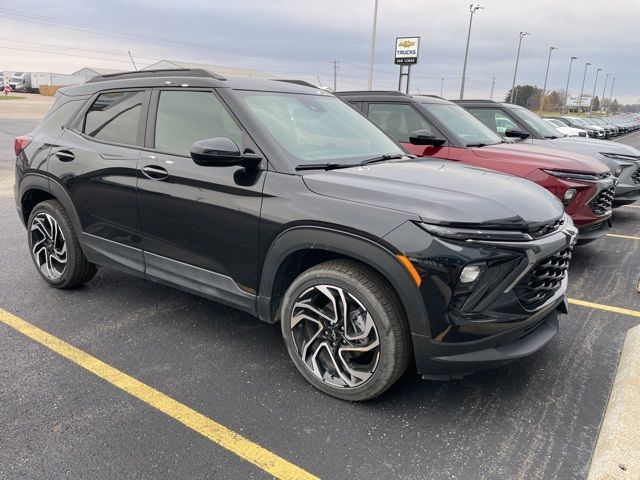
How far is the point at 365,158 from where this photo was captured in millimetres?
3467

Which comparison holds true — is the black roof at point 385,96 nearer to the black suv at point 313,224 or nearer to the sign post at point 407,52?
the black suv at point 313,224

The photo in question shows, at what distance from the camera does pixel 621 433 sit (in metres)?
2.46

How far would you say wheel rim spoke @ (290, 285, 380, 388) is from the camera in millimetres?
2709

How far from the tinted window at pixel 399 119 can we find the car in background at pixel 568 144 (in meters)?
1.94

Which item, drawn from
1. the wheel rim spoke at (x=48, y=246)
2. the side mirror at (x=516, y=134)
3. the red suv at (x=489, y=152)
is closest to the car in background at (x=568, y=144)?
the side mirror at (x=516, y=134)

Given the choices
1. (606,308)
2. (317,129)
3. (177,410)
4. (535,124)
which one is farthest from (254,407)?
(535,124)

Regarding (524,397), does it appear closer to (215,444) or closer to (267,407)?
(267,407)

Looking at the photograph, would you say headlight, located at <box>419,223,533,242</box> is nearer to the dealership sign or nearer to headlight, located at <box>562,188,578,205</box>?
headlight, located at <box>562,188,578,205</box>

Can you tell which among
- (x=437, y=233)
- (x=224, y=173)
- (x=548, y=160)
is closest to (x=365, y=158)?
(x=224, y=173)

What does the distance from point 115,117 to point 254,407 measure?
249 centimetres

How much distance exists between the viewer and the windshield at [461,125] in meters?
6.29

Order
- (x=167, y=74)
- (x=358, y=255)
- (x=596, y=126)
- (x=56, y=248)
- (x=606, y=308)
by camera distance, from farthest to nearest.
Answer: (x=596, y=126), (x=56, y=248), (x=606, y=308), (x=167, y=74), (x=358, y=255)

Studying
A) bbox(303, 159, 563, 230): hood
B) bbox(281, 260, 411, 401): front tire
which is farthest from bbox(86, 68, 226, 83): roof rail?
bbox(281, 260, 411, 401): front tire

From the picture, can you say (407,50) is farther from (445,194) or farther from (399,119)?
(445,194)
